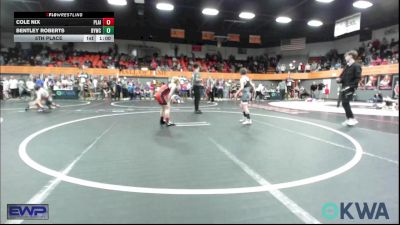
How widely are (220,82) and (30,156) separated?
776 inches

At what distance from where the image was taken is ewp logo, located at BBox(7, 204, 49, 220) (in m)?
1.50

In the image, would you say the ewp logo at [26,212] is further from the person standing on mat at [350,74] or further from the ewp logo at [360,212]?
the person standing on mat at [350,74]

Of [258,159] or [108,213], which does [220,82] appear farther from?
[108,213]

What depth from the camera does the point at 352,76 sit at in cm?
327


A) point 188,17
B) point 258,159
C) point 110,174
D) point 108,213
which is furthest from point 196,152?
point 188,17

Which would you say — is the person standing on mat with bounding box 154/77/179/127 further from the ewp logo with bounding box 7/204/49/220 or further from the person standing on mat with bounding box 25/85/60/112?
the person standing on mat with bounding box 25/85/60/112

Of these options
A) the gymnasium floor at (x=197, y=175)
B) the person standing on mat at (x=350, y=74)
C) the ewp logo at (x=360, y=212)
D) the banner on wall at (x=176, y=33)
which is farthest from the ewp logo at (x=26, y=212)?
the banner on wall at (x=176, y=33)

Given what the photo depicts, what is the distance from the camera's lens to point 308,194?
1.97 meters
